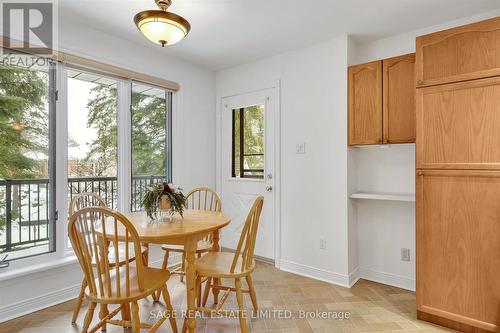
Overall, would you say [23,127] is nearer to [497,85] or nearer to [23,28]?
[23,28]

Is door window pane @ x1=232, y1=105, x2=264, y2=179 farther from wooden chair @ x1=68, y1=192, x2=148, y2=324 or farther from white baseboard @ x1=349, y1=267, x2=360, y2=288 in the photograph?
wooden chair @ x1=68, y1=192, x2=148, y2=324

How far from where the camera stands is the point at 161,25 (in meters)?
1.85

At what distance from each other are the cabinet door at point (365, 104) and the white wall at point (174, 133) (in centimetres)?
191

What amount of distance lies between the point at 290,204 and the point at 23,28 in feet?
9.67

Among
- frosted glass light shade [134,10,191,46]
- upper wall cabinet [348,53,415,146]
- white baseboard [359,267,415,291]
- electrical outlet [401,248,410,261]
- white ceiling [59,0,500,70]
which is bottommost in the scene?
white baseboard [359,267,415,291]

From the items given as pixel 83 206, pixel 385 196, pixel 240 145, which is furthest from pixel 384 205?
pixel 83 206

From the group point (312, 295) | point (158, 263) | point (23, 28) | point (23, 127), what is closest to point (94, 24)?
point (23, 28)

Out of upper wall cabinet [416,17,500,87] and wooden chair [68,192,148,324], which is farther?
wooden chair [68,192,148,324]

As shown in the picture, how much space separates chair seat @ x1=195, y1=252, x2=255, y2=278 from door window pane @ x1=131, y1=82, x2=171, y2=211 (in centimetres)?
141

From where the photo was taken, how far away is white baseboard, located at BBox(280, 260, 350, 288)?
2.85 metres

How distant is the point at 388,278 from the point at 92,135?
130 inches

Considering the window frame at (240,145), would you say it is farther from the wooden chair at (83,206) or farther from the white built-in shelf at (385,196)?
the wooden chair at (83,206)

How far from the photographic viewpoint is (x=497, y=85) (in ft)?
6.20

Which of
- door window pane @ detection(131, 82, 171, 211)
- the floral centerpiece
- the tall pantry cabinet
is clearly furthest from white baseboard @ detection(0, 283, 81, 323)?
the tall pantry cabinet
